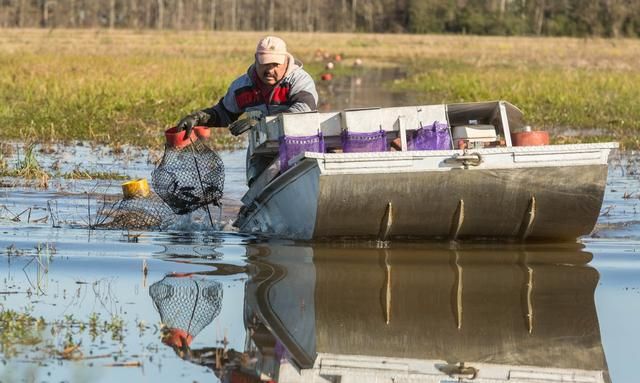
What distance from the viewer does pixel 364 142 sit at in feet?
31.4

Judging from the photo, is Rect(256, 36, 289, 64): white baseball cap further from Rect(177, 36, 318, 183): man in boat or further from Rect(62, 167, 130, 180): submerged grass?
Rect(62, 167, 130, 180): submerged grass

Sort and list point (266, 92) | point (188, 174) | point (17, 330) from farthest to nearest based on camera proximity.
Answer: point (188, 174) → point (266, 92) → point (17, 330)

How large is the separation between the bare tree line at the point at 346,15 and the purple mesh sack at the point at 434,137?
78.5 meters

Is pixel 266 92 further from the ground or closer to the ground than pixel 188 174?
further from the ground

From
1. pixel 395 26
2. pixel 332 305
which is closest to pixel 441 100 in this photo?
pixel 332 305

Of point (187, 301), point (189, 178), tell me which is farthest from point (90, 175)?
point (187, 301)

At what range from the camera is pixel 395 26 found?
9600cm

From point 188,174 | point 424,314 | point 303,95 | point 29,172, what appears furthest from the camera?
point 29,172

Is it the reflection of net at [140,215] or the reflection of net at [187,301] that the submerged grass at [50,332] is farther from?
the reflection of net at [140,215]

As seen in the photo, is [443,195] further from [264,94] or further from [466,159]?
[264,94]

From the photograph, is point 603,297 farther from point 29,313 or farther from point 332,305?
point 29,313

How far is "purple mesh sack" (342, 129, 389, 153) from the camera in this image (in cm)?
955

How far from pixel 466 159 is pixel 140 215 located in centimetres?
337

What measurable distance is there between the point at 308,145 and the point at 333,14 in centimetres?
9136
